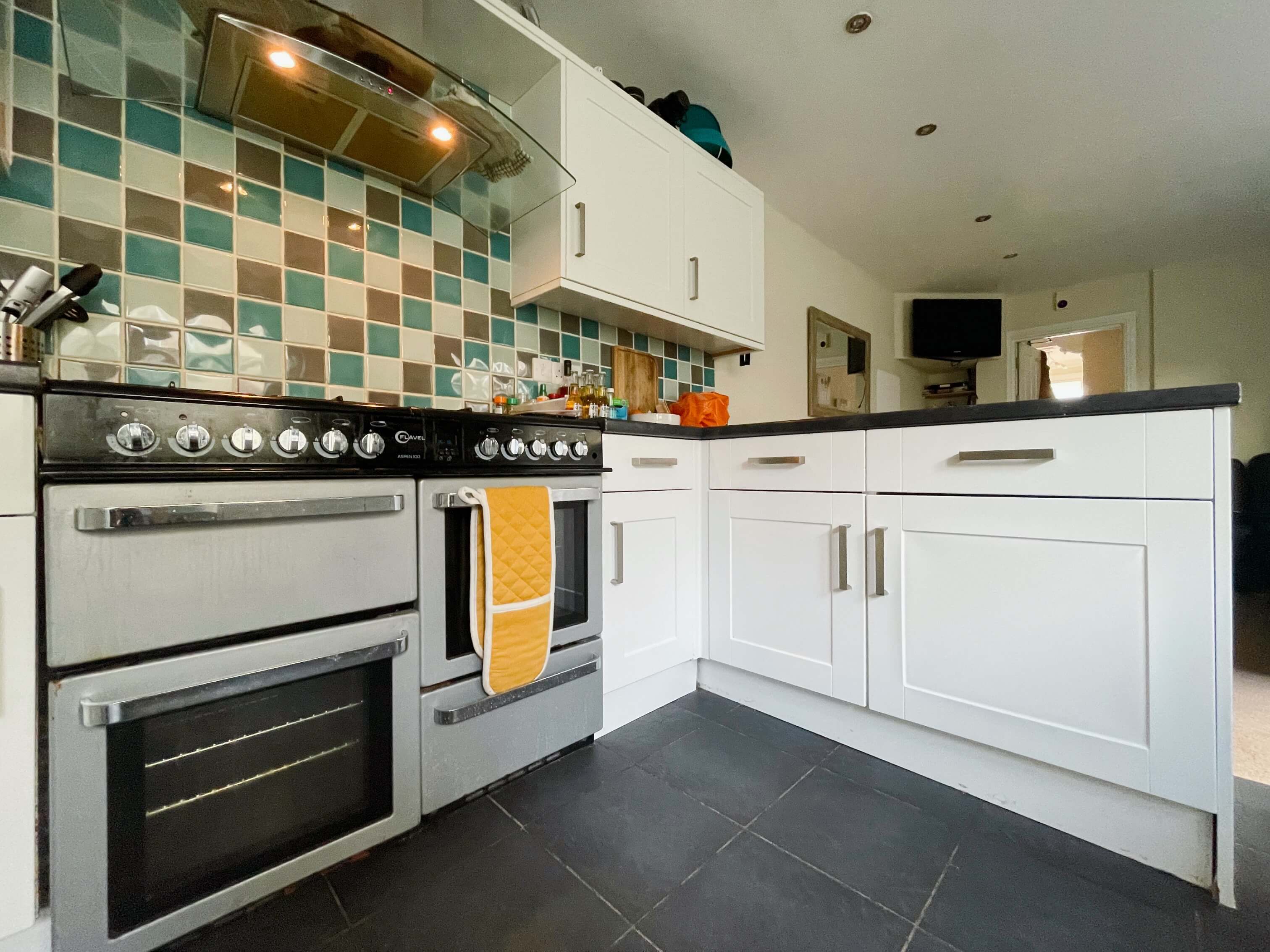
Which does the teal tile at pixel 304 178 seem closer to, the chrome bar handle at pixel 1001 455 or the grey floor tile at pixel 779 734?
the chrome bar handle at pixel 1001 455

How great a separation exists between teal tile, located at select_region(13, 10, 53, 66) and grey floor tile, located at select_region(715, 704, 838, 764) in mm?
2386

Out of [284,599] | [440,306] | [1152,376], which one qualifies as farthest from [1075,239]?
[284,599]

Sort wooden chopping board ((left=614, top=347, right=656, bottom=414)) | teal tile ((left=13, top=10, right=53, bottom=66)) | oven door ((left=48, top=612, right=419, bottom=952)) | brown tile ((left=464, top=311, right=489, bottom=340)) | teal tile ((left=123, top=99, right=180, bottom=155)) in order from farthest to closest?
wooden chopping board ((left=614, top=347, right=656, bottom=414))
brown tile ((left=464, top=311, right=489, bottom=340))
teal tile ((left=123, top=99, right=180, bottom=155))
teal tile ((left=13, top=10, right=53, bottom=66))
oven door ((left=48, top=612, right=419, bottom=952))

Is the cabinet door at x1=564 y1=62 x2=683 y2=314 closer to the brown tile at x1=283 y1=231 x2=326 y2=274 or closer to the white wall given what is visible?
the brown tile at x1=283 y1=231 x2=326 y2=274

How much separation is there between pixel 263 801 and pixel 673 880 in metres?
0.79

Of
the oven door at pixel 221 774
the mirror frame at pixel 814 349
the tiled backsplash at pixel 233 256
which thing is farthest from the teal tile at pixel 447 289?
the mirror frame at pixel 814 349

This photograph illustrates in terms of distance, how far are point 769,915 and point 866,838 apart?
1.10ft

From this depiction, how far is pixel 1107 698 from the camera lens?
41.6 inches

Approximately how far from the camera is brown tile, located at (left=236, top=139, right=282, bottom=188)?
1298 mm

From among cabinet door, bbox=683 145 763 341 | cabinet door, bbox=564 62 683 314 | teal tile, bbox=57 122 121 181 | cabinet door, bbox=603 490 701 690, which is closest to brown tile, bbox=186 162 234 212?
teal tile, bbox=57 122 121 181

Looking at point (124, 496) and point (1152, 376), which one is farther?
point (1152, 376)

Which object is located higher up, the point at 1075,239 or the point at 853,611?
the point at 1075,239

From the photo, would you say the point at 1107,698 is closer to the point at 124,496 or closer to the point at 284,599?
the point at 284,599

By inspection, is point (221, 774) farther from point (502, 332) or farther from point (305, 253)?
point (502, 332)
